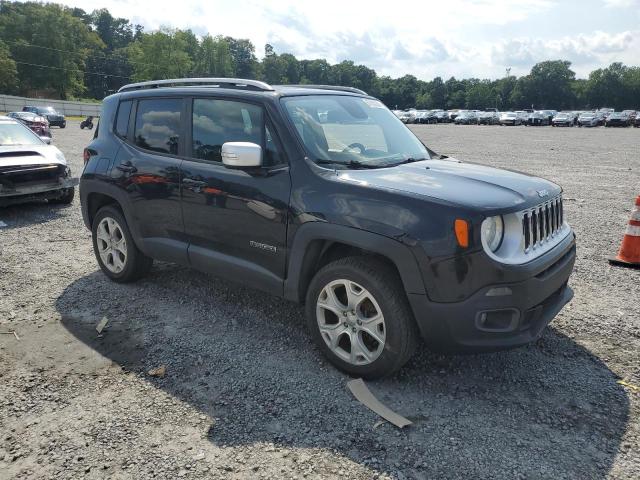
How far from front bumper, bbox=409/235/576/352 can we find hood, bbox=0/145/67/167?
25.5 ft

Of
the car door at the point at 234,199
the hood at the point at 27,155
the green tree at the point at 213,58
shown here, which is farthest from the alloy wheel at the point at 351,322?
the green tree at the point at 213,58

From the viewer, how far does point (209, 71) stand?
385 feet

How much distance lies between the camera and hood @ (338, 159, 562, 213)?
3.17m

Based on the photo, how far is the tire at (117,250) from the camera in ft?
16.8

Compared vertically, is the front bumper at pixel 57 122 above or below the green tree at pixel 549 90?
below

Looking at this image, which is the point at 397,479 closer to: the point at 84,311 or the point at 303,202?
the point at 303,202

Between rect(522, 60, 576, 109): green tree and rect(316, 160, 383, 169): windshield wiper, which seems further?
rect(522, 60, 576, 109): green tree

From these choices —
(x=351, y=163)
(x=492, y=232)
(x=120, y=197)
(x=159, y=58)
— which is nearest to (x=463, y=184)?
(x=492, y=232)

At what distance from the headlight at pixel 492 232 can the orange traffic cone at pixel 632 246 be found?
3.49m

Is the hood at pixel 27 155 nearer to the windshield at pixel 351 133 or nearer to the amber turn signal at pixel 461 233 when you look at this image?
the windshield at pixel 351 133

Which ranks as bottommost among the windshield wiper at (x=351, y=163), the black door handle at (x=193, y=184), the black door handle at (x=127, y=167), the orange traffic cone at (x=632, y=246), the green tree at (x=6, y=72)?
the orange traffic cone at (x=632, y=246)

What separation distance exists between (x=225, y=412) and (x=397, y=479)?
3.78 ft

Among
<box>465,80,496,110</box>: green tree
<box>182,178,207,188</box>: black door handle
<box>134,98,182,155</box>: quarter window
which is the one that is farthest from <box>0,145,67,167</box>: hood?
<box>465,80,496,110</box>: green tree

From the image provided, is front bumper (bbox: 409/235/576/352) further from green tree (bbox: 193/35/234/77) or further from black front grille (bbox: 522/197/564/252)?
green tree (bbox: 193/35/234/77)
